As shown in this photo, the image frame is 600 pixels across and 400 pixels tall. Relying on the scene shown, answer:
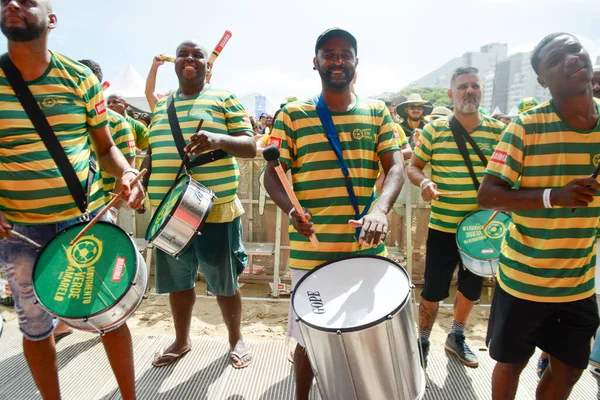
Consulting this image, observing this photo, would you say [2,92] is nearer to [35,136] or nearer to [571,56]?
[35,136]

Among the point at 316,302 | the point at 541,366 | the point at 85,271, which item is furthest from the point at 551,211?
the point at 85,271

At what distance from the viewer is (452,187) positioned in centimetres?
330

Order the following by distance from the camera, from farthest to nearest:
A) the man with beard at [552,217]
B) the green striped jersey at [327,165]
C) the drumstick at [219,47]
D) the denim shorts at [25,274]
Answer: the drumstick at [219,47] → the green striped jersey at [327,165] → the denim shorts at [25,274] → the man with beard at [552,217]

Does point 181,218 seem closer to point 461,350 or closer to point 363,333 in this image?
point 363,333

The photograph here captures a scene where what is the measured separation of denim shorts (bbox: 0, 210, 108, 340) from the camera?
2221 mm

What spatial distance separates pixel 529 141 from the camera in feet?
6.67

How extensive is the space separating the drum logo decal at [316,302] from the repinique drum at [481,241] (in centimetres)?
153

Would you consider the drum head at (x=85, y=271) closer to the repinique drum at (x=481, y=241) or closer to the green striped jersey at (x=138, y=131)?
the repinique drum at (x=481, y=241)

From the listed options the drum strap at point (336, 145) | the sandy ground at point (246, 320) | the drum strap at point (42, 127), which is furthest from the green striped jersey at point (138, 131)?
the drum strap at point (336, 145)

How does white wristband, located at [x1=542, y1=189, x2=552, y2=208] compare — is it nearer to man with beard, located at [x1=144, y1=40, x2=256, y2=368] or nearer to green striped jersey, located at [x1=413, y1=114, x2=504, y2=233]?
green striped jersey, located at [x1=413, y1=114, x2=504, y2=233]

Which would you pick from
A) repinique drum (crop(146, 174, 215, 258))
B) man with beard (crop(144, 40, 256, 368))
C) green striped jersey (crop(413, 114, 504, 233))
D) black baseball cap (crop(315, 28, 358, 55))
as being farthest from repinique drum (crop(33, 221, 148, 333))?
green striped jersey (crop(413, 114, 504, 233))

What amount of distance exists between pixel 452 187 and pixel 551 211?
1268mm

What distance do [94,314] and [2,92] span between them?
124 centimetres

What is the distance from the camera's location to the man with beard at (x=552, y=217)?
1991mm
